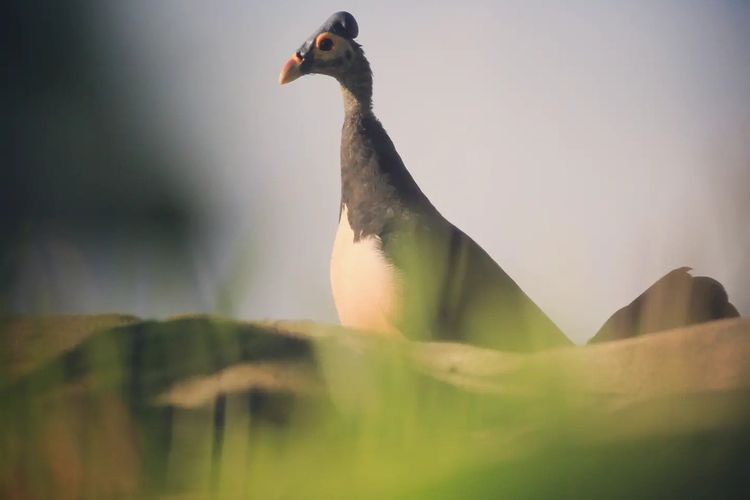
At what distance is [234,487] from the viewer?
76 centimetres

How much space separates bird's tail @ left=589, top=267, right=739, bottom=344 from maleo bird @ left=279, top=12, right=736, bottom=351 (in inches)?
5.8

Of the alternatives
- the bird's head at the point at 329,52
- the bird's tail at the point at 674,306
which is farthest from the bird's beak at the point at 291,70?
the bird's tail at the point at 674,306

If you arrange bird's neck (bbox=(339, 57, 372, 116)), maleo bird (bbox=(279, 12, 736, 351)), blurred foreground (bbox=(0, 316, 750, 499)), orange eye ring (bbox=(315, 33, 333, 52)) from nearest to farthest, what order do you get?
blurred foreground (bbox=(0, 316, 750, 499))
maleo bird (bbox=(279, 12, 736, 351))
orange eye ring (bbox=(315, 33, 333, 52))
bird's neck (bbox=(339, 57, 372, 116))

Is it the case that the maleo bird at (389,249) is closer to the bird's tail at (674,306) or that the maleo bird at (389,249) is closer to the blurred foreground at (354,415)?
the bird's tail at (674,306)

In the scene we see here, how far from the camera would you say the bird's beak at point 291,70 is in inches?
52.0

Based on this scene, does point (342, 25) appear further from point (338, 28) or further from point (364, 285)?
point (364, 285)

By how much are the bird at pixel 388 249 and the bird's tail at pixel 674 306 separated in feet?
0.52

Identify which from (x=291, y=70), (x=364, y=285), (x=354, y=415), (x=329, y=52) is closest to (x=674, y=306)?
(x=354, y=415)

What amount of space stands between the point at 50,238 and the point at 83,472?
0.91 ft

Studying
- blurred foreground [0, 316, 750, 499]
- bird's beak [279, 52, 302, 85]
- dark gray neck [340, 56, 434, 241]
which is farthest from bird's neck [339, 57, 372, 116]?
blurred foreground [0, 316, 750, 499]

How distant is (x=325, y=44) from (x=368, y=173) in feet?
0.89

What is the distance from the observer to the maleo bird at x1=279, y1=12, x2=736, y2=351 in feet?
4.33

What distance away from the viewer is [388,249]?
4.87 feet

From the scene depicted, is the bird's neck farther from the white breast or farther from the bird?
the white breast
